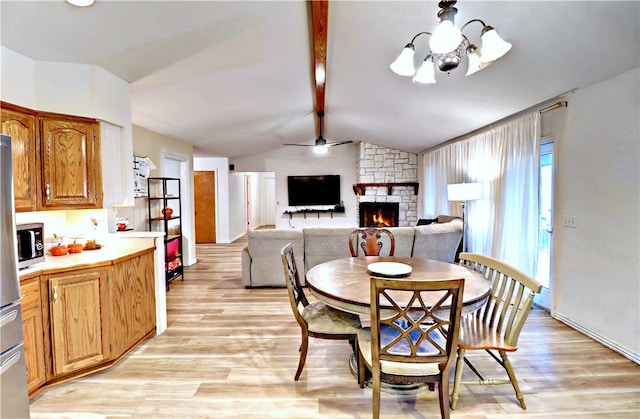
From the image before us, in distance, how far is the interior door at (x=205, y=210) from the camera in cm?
805

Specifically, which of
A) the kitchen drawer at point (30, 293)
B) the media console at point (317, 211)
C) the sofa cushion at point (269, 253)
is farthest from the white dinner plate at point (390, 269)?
the media console at point (317, 211)

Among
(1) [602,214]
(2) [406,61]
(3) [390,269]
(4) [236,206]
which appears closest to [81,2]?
(2) [406,61]

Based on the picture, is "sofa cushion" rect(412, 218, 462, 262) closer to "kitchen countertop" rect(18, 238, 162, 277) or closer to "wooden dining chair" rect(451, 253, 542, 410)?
"wooden dining chair" rect(451, 253, 542, 410)

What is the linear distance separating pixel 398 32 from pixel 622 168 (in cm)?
213

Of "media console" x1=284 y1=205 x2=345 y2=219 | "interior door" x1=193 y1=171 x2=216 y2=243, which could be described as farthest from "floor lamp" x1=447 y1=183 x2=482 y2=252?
"interior door" x1=193 y1=171 x2=216 y2=243

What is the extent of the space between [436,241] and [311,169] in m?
4.80

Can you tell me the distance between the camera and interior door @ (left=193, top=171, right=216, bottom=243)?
8.05 meters

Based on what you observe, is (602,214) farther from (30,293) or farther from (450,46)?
(30,293)

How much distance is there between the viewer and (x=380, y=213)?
7852 millimetres

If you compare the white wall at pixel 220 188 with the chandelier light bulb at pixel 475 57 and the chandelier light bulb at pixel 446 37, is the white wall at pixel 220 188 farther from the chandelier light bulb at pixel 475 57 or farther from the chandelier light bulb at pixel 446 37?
the chandelier light bulb at pixel 446 37

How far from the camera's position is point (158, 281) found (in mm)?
3061

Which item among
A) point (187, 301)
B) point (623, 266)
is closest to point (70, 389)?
point (187, 301)

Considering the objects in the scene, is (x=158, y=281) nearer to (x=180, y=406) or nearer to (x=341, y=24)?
(x=180, y=406)

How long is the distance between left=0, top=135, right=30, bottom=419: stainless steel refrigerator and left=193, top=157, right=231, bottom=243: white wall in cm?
645
